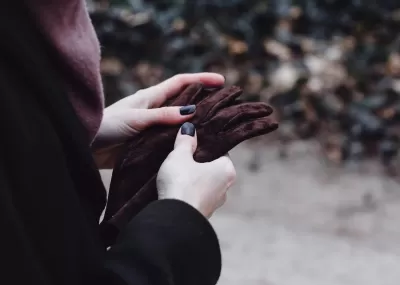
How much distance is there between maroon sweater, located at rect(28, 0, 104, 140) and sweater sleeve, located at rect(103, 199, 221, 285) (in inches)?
5.6

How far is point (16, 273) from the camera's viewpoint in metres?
0.63

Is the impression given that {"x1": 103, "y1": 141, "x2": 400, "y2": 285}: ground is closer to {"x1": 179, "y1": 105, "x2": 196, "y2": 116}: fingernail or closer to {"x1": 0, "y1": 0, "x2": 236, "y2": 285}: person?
{"x1": 179, "y1": 105, "x2": 196, "y2": 116}: fingernail

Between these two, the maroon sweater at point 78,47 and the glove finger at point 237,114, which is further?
the glove finger at point 237,114

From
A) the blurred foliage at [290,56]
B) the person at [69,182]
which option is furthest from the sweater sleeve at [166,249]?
the blurred foliage at [290,56]

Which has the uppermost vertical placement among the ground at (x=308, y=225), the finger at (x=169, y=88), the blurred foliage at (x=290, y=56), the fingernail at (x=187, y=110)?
the fingernail at (x=187, y=110)

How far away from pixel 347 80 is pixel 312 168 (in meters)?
0.45

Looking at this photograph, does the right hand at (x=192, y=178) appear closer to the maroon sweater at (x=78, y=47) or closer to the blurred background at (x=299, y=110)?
the maroon sweater at (x=78, y=47)

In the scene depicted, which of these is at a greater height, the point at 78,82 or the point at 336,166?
the point at 78,82

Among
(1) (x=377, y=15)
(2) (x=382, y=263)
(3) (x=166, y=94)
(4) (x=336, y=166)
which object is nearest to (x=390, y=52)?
(1) (x=377, y=15)

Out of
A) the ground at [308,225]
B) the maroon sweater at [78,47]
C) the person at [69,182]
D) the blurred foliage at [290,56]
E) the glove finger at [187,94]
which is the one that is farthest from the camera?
the blurred foliage at [290,56]

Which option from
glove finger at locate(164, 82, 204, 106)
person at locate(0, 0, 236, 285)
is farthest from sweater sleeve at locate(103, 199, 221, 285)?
glove finger at locate(164, 82, 204, 106)

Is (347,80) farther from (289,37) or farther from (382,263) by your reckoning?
(382,263)

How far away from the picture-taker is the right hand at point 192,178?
0.84 metres

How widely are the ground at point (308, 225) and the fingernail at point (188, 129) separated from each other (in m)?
1.06
